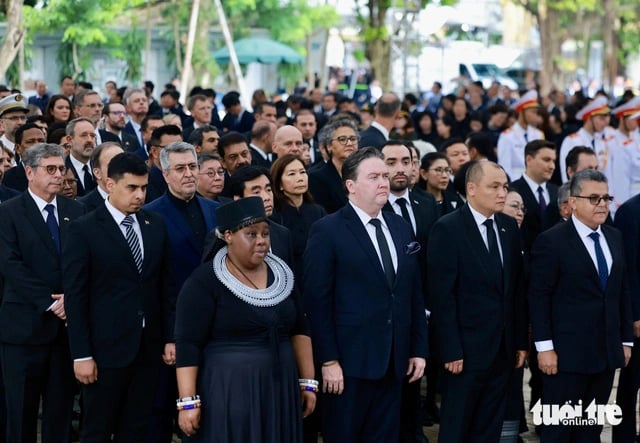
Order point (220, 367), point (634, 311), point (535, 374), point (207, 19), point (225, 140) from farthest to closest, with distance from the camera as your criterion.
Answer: point (207, 19)
point (225, 140)
point (535, 374)
point (634, 311)
point (220, 367)

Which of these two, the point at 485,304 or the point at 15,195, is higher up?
the point at 15,195

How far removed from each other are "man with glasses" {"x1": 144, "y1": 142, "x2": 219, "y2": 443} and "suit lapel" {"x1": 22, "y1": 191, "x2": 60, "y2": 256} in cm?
69

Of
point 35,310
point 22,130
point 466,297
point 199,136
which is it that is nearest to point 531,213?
point 466,297

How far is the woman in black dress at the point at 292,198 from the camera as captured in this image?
8.30 m

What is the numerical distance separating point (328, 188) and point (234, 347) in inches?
147

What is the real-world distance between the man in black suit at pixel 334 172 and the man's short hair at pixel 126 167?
2.75 meters

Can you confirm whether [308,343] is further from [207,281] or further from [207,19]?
[207,19]

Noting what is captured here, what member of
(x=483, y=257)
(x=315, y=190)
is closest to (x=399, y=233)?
(x=483, y=257)

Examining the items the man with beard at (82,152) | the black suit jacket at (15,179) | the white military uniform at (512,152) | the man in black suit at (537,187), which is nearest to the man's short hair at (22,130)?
the man with beard at (82,152)

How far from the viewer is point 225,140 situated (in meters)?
10.0

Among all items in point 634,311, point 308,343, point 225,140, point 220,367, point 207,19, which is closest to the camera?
point 220,367

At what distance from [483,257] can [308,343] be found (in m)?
1.42

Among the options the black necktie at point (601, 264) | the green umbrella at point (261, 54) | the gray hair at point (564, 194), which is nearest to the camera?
the black necktie at point (601, 264)

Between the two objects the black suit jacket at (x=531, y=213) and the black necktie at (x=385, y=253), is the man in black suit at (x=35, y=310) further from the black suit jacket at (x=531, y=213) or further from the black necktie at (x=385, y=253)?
the black suit jacket at (x=531, y=213)
